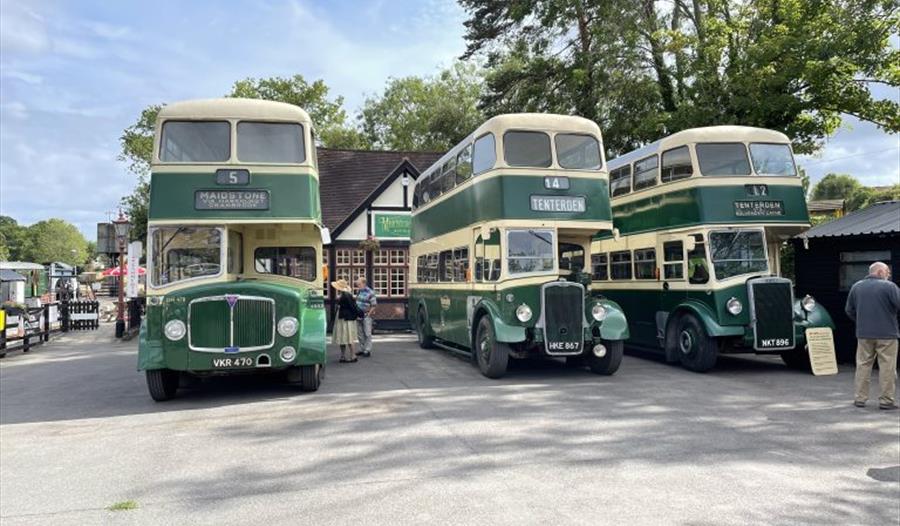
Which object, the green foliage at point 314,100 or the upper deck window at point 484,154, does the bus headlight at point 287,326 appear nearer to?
the upper deck window at point 484,154

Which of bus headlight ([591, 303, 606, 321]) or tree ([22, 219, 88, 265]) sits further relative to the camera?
tree ([22, 219, 88, 265])

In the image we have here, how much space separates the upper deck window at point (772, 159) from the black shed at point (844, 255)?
1.48 m

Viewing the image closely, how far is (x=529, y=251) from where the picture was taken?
36.1 ft

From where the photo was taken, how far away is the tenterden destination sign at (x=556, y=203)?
11.1 meters

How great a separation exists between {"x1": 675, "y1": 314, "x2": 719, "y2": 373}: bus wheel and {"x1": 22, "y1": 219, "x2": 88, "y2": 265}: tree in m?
108

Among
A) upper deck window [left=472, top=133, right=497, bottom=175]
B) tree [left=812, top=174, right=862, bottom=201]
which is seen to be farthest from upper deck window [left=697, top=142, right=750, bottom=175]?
tree [left=812, top=174, right=862, bottom=201]

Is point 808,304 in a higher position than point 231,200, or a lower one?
lower

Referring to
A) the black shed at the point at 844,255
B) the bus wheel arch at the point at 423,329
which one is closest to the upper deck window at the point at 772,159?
the black shed at the point at 844,255

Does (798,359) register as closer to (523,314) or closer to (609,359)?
(609,359)

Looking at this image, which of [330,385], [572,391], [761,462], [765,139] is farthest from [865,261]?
[330,385]

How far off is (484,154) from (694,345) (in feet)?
16.8

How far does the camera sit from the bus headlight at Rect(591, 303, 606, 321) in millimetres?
10922

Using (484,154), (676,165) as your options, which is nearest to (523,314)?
(484,154)

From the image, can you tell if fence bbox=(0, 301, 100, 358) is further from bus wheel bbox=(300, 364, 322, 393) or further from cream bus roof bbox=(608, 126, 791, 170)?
cream bus roof bbox=(608, 126, 791, 170)
